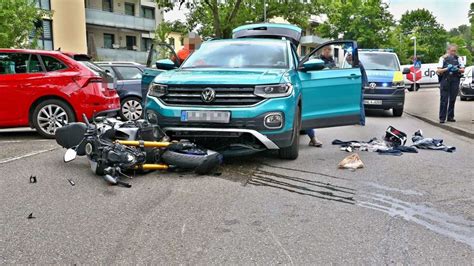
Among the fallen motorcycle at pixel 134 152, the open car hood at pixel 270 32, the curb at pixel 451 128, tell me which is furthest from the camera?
the open car hood at pixel 270 32

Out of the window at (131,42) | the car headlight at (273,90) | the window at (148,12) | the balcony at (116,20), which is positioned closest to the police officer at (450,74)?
the car headlight at (273,90)

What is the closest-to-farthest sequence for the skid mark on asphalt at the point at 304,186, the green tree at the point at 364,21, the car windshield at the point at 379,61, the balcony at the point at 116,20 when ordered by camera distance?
the skid mark on asphalt at the point at 304,186, the car windshield at the point at 379,61, the balcony at the point at 116,20, the green tree at the point at 364,21

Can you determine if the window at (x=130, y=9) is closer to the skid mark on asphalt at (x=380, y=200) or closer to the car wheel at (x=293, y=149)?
the car wheel at (x=293, y=149)

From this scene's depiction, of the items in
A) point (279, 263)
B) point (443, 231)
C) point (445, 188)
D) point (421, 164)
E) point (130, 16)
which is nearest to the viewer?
point (279, 263)

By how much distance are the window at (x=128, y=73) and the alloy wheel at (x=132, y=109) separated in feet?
2.03

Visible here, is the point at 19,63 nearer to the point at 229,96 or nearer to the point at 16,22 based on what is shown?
the point at 229,96

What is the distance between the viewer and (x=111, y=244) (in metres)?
3.68

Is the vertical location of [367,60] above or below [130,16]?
below

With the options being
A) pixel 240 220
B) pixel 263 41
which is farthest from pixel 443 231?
pixel 263 41

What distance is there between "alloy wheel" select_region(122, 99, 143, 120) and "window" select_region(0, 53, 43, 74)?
326cm

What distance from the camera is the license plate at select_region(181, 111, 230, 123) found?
19.5 ft

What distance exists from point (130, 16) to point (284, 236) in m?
42.2

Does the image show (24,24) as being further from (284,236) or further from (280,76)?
(284,236)

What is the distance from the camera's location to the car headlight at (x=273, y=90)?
6.02 meters
